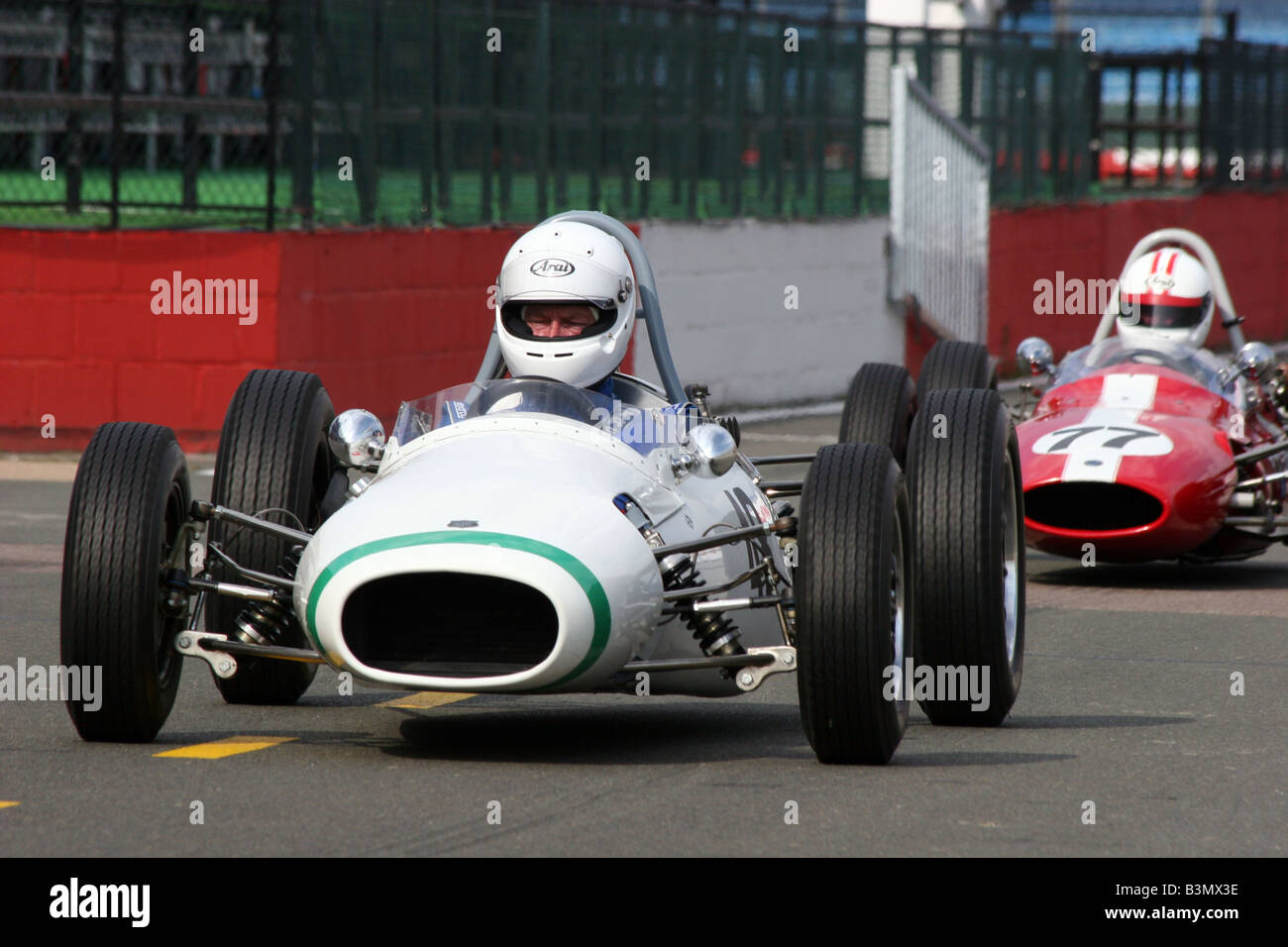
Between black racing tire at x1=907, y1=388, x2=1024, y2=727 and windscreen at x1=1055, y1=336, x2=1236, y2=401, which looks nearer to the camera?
black racing tire at x1=907, y1=388, x2=1024, y2=727

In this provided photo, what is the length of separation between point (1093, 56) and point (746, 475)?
873 inches

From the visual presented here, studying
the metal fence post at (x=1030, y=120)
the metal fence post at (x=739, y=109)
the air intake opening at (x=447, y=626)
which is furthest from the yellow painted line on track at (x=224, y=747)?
the metal fence post at (x=1030, y=120)

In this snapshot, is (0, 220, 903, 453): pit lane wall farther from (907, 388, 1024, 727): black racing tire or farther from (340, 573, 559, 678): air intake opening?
(340, 573, 559, 678): air intake opening

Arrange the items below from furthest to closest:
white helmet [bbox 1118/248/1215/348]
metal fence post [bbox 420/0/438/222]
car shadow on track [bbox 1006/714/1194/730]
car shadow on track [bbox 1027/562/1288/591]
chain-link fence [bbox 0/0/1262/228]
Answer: metal fence post [bbox 420/0/438/222]
chain-link fence [bbox 0/0/1262/228]
white helmet [bbox 1118/248/1215/348]
car shadow on track [bbox 1027/562/1288/591]
car shadow on track [bbox 1006/714/1194/730]

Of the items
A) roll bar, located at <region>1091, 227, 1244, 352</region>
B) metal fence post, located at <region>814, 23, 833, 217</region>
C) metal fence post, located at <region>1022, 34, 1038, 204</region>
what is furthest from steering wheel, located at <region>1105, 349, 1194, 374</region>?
metal fence post, located at <region>1022, 34, 1038, 204</region>

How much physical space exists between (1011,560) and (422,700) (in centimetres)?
203

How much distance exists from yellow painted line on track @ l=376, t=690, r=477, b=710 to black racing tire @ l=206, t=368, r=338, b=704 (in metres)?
0.38

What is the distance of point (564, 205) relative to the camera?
61.7 feet

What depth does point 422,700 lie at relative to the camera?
8.12 metres

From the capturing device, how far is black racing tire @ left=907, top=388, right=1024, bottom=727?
24.1 ft

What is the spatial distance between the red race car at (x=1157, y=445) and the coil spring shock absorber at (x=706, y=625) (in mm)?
4667

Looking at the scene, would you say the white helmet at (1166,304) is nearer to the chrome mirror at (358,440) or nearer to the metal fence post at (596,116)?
the chrome mirror at (358,440)

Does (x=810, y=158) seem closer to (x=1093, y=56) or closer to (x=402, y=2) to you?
(x=402, y=2)
